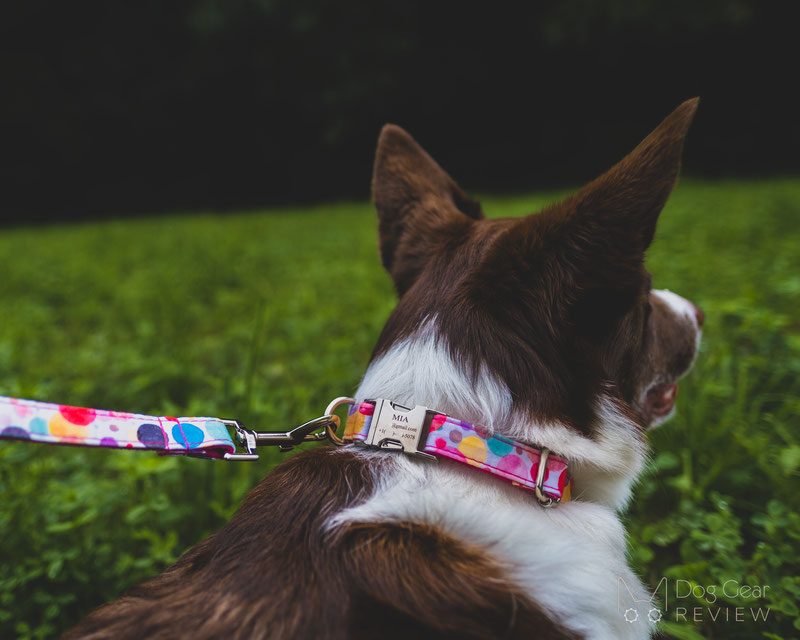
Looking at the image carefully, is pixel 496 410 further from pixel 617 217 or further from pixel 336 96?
pixel 336 96

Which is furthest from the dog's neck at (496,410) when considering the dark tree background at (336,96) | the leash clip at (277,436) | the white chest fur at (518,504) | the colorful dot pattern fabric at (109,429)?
the dark tree background at (336,96)

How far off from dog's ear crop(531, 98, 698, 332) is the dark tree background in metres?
18.4

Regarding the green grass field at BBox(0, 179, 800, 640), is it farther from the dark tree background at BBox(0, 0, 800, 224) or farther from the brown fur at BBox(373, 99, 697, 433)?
the dark tree background at BBox(0, 0, 800, 224)

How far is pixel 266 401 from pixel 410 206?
137 centimetres

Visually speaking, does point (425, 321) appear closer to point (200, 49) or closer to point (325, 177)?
point (325, 177)

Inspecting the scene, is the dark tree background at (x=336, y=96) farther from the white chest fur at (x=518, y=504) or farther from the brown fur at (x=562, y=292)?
the white chest fur at (x=518, y=504)

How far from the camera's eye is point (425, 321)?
4.84ft

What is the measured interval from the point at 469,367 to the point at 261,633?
2.17 feet

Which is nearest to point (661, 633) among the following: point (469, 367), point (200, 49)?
point (469, 367)

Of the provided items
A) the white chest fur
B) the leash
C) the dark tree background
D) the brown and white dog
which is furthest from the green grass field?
the dark tree background

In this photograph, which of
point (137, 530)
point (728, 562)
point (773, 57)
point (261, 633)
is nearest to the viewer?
point (261, 633)

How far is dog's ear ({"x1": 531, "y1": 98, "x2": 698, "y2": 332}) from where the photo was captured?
4.45ft

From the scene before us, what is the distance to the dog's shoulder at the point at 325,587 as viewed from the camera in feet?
3.47

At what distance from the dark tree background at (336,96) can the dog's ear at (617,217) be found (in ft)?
60.2
